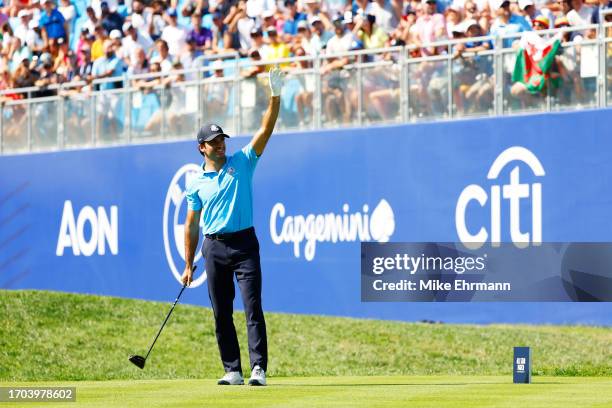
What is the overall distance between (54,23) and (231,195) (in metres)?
16.9

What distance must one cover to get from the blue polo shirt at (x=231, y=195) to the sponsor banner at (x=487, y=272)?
25.0 ft

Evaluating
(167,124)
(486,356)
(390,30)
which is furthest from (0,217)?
(486,356)

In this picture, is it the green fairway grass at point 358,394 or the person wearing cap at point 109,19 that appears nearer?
the green fairway grass at point 358,394

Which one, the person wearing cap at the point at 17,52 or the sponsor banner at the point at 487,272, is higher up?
the person wearing cap at the point at 17,52

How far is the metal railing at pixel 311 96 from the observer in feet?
59.7

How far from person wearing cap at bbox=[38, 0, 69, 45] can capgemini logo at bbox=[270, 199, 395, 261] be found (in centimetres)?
748

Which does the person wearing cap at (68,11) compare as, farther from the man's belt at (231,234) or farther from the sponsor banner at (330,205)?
the man's belt at (231,234)

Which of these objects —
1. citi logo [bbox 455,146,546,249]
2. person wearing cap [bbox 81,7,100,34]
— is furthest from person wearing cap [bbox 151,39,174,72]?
citi logo [bbox 455,146,546,249]

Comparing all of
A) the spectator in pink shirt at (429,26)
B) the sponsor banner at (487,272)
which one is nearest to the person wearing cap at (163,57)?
the spectator in pink shirt at (429,26)

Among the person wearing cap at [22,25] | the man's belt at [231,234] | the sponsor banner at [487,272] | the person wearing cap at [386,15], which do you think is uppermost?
the person wearing cap at [22,25]

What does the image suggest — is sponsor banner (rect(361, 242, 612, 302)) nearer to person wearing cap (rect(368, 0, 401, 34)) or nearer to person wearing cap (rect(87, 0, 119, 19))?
person wearing cap (rect(368, 0, 401, 34))

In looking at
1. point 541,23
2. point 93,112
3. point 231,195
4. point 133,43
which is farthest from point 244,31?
point 231,195

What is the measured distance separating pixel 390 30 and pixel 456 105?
208 cm

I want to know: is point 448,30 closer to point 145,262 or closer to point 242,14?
point 242,14
